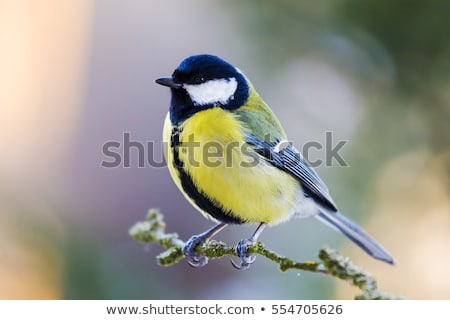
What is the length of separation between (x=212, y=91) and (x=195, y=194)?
0.26 m

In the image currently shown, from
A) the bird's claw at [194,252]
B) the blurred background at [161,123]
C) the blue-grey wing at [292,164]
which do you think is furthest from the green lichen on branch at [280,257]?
the blue-grey wing at [292,164]

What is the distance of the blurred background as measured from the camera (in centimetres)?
138

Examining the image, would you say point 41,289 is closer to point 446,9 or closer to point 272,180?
point 272,180

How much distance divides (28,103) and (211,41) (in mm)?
586

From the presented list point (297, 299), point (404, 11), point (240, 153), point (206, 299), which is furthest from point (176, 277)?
point (404, 11)

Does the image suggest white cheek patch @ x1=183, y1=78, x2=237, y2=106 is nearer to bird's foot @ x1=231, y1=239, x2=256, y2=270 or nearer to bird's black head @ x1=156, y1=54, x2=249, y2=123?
bird's black head @ x1=156, y1=54, x2=249, y2=123

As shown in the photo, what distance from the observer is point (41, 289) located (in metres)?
1.35

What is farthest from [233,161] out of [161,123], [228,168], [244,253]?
[161,123]

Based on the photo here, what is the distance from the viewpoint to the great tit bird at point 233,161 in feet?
3.86

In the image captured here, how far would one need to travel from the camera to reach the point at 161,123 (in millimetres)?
1617

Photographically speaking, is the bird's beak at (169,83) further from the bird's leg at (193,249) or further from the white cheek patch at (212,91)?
the bird's leg at (193,249)
